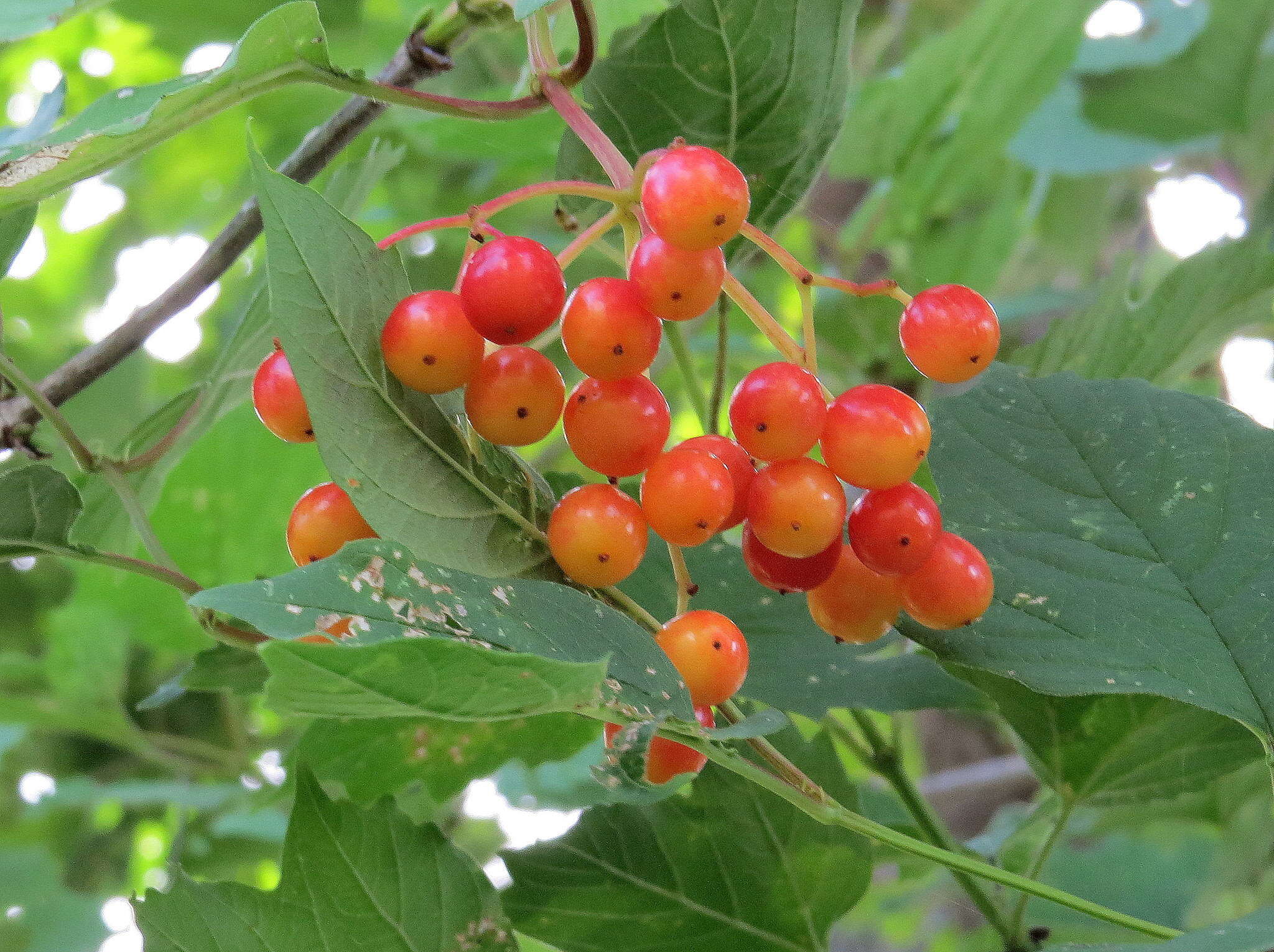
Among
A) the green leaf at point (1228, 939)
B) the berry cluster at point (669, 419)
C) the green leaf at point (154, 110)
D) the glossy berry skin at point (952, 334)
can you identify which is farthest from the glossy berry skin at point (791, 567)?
the green leaf at point (154, 110)

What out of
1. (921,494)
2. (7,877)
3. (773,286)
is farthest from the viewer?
(773,286)

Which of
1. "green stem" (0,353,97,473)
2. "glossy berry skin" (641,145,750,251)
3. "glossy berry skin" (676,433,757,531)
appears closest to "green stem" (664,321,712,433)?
"glossy berry skin" (676,433,757,531)

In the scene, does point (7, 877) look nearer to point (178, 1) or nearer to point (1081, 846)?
point (178, 1)

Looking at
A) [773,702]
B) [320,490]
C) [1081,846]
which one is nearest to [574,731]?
[773,702]

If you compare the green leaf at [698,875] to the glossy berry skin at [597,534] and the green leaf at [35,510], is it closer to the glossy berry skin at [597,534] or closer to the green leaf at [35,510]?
the glossy berry skin at [597,534]

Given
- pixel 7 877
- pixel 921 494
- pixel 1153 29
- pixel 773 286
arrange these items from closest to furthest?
1. pixel 921 494
2. pixel 7 877
3. pixel 773 286
4. pixel 1153 29

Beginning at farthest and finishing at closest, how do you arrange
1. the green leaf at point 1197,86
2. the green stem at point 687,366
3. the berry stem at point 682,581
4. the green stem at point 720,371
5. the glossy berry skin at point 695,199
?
the green leaf at point 1197,86 < the green stem at point 687,366 < the green stem at point 720,371 < the berry stem at point 682,581 < the glossy berry skin at point 695,199

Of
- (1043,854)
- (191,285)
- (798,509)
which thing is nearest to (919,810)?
(1043,854)
